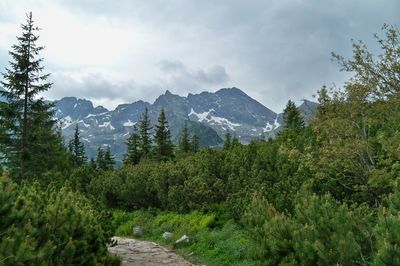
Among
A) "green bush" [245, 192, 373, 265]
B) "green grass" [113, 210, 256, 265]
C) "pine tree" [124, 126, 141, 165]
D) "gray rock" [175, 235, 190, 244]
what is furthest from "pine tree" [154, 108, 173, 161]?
"green bush" [245, 192, 373, 265]

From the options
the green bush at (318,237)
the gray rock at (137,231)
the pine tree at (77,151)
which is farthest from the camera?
the pine tree at (77,151)

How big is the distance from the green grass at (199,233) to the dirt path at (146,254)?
54cm

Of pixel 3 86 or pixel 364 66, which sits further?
pixel 3 86

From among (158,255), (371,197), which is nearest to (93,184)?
(158,255)

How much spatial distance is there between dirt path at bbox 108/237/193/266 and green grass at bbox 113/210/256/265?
1.78 ft

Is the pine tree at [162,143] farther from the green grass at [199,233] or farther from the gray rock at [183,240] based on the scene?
the gray rock at [183,240]

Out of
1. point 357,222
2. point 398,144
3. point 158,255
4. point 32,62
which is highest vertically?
point 32,62

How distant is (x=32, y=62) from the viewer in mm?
25578

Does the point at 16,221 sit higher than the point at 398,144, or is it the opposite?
the point at 398,144

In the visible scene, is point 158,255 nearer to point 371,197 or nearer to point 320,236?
point 371,197

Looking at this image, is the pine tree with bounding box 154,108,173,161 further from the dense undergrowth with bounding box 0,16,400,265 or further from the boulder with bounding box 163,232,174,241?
the boulder with bounding box 163,232,174,241

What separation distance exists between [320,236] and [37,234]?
183 inches

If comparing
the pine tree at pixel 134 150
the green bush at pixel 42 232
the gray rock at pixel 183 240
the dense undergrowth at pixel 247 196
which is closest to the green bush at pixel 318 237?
the dense undergrowth at pixel 247 196

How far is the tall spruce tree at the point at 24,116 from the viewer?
81.1 feet
